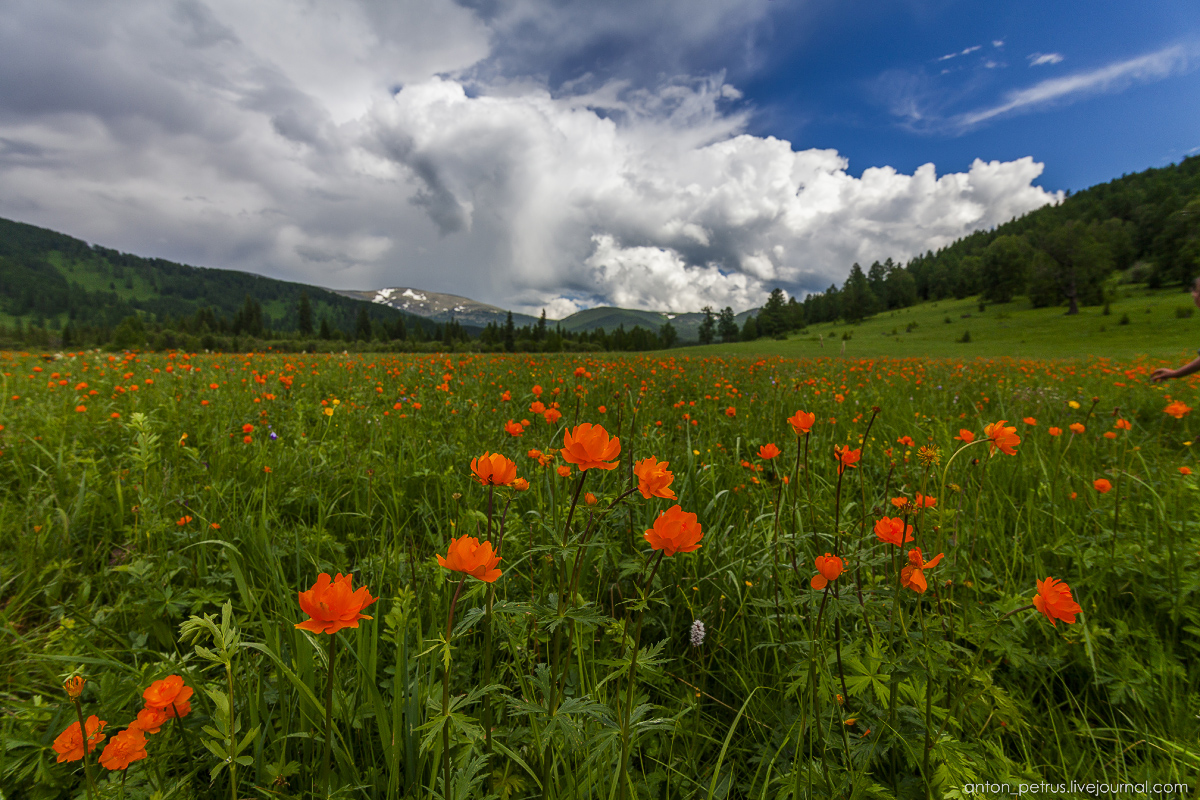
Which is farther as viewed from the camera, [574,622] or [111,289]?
[111,289]

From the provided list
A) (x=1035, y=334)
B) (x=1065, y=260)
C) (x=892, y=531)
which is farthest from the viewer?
(x=1065, y=260)

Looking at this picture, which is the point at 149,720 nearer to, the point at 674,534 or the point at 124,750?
the point at 124,750

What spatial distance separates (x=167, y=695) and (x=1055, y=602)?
6.58 ft

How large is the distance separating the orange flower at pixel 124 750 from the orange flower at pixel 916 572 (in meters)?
1.77

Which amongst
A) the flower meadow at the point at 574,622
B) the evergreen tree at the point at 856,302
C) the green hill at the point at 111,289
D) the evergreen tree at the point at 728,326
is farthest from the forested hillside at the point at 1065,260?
the green hill at the point at 111,289

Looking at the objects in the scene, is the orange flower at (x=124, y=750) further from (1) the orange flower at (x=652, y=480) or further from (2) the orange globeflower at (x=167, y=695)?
(1) the orange flower at (x=652, y=480)

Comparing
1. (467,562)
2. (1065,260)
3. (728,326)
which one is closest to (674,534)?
(467,562)

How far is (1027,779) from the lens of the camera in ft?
3.80

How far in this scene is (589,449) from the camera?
1.01 m

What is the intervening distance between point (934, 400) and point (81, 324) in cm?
18012

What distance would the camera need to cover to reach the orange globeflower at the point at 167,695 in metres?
0.93

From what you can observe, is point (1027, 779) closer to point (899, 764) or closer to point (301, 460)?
point (899, 764)

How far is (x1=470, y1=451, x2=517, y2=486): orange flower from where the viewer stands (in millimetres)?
1027

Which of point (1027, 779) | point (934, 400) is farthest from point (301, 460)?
point (934, 400)
